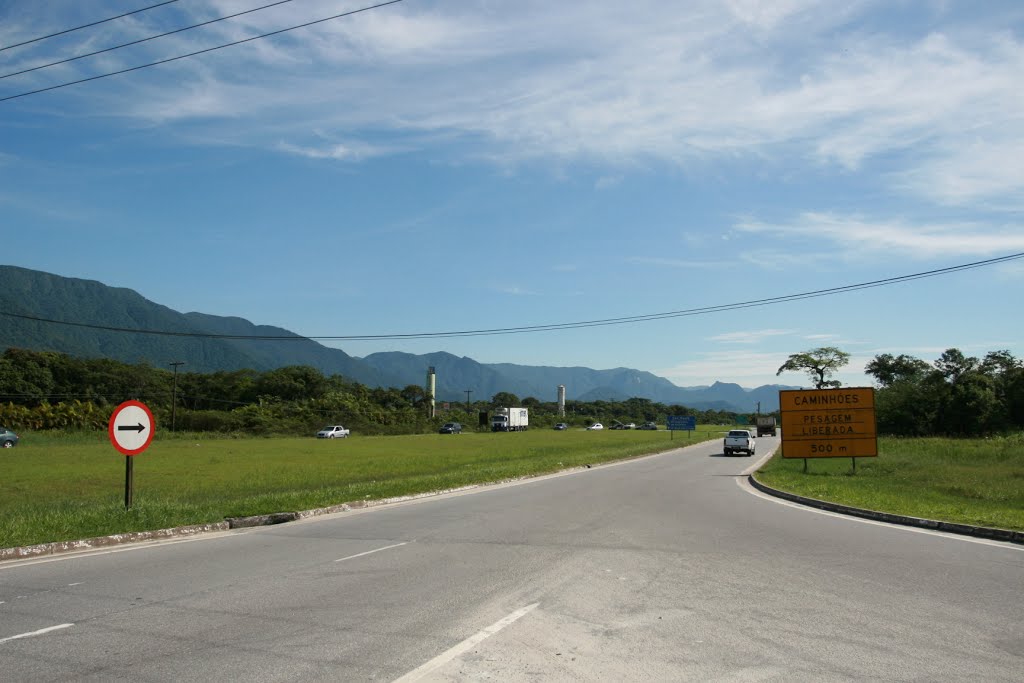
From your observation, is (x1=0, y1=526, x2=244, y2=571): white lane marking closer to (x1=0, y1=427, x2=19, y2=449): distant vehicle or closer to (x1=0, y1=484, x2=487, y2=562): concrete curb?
(x1=0, y1=484, x2=487, y2=562): concrete curb

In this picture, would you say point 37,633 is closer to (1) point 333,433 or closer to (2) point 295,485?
(2) point 295,485

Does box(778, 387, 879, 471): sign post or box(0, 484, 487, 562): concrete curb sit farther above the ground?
box(778, 387, 879, 471): sign post

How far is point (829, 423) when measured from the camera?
32688mm

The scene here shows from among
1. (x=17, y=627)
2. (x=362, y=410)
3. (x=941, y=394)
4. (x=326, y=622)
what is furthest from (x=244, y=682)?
(x=362, y=410)

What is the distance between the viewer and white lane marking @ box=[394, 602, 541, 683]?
5.75 meters

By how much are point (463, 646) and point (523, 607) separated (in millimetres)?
1570

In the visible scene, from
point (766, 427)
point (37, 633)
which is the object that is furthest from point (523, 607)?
point (766, 427)

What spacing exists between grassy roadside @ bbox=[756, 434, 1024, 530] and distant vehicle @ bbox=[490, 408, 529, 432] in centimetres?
7991

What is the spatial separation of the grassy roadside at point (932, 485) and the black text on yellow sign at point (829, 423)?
40.4 inches

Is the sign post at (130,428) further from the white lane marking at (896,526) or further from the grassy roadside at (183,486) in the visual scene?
the white lane marking at (896,526)

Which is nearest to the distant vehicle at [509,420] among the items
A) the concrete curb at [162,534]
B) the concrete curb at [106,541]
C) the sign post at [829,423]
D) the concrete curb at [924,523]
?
the sign post at [829,423]

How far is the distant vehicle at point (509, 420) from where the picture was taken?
397 ft

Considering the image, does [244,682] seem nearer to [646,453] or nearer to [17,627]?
[17,627]

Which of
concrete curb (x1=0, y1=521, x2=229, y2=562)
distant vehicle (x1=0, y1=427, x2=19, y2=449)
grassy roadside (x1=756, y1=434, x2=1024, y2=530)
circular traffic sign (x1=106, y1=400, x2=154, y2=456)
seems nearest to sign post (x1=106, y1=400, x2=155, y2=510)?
circular traffic sign (x1=106, y1=400, x2=154, y2=456)
